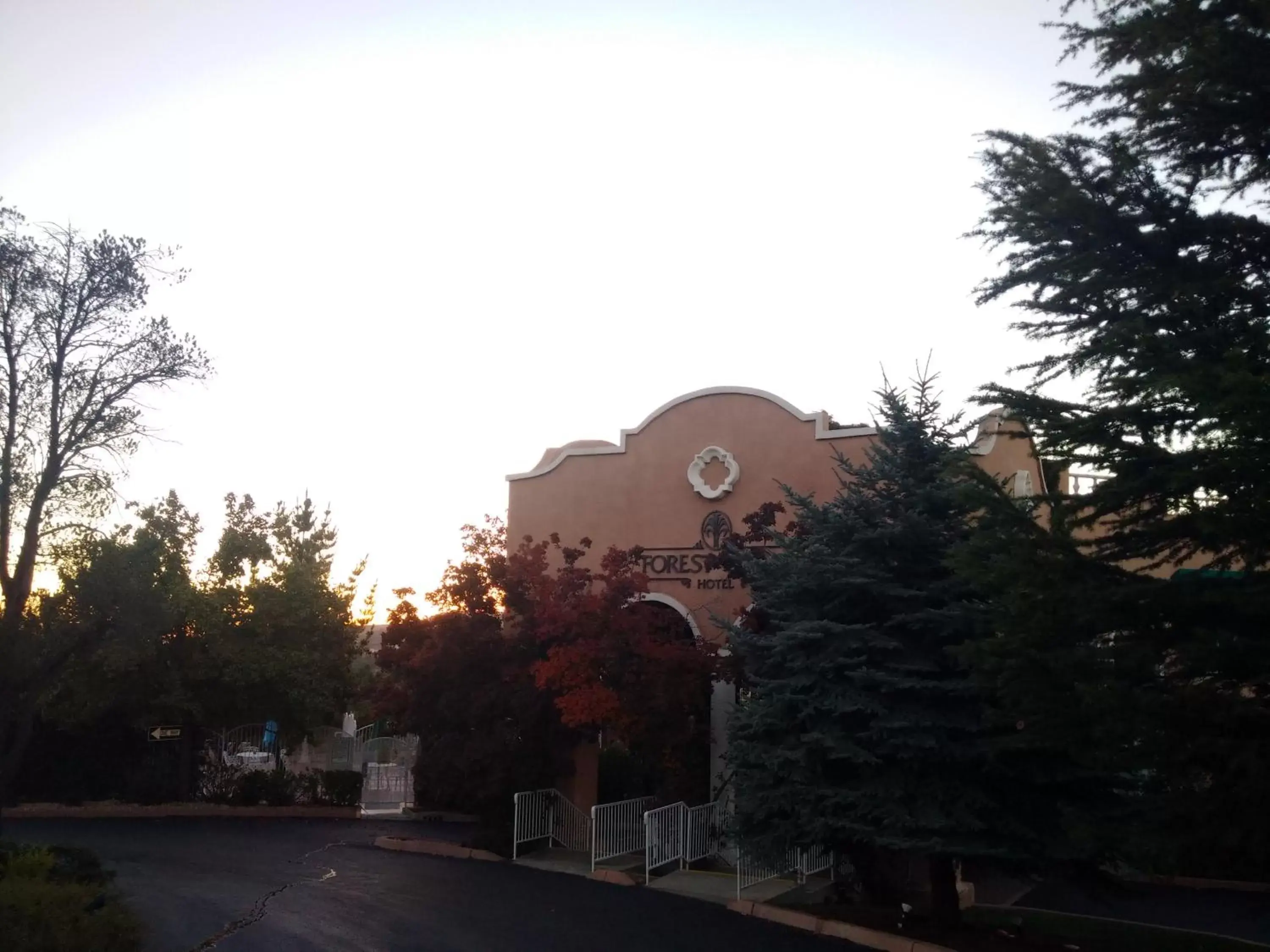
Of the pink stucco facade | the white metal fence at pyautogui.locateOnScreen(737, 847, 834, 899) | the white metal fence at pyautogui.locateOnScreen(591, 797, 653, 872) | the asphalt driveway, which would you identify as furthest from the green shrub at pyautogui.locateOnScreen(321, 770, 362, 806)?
→ the white metal fence at pyautogui.locateOnScreen(737, 847, 834, 899)

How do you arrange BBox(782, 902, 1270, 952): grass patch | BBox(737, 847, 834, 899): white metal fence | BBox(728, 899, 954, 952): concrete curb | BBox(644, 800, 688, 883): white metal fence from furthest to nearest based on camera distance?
1. BBox(644, 800, 688, 883): white metal fence
2. BBox(737, 847, 834, 899): white metal fence
3. BBox(782, 902, 1270, 952): grass patch
4. BBox(728, 899, 954, 952): concrete curb

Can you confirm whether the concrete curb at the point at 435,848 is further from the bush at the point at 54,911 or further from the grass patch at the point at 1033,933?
the bush at the point at 54,911

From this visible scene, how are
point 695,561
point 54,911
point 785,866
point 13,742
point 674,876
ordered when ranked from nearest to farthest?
point 54,911, point 13,742, point 785,866, point 674,876, point 695,561

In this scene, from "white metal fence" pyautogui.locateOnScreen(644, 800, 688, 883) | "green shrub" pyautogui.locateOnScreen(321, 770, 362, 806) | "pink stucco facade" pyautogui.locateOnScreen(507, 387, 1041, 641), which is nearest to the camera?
"white metal fence" pyautogui.locateOnScreen(644, 800, 688, 883)

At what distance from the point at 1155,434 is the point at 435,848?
49.6ft

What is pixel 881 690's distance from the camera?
13.0m

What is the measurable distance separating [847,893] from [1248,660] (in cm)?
810

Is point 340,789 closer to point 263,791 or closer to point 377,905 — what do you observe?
point 263,791

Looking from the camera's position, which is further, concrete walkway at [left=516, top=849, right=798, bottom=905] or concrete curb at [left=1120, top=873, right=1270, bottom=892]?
concrete curb at [left=1120, top=873, right=1270, bottom=892]

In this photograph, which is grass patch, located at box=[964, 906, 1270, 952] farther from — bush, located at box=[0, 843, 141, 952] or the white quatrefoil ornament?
bush, located at box=[0, 843, 141, 952]

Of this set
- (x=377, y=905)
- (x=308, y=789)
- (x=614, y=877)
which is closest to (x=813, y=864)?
(x=614, y=877)

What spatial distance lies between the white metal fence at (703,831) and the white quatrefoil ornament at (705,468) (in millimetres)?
5417

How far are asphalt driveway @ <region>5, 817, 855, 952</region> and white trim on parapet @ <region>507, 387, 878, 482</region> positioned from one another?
7.84 metres

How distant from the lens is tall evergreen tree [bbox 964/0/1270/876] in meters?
8.28
